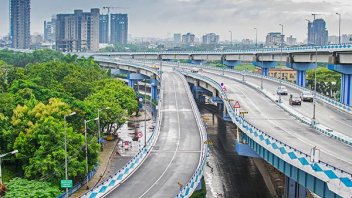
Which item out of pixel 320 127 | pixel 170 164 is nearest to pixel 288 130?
pixel 320 127

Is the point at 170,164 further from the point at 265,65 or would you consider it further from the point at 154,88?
the point at 265,65

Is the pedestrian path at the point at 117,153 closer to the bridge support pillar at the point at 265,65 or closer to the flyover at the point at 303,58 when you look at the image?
the flyover at the point at 303,58

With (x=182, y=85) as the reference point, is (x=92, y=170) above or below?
below

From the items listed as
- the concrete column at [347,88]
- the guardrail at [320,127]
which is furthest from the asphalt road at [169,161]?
the concrete column at [347,88]

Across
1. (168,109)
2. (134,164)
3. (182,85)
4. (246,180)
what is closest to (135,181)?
(134,164)

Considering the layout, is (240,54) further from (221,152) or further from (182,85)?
(221,152)
